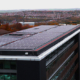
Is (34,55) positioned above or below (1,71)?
above

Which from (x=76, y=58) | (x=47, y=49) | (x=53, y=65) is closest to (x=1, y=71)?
(x=47, y=49)

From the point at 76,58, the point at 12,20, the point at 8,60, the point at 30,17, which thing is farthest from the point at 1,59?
the point at 30,17

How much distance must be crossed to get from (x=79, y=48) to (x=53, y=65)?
15.8 m

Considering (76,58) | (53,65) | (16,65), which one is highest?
(16,65)

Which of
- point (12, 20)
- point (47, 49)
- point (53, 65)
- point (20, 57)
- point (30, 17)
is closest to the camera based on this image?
point (20, 57)

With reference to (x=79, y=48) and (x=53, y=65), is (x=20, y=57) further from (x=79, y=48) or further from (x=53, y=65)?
(x=79, y=48)

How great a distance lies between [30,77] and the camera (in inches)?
609

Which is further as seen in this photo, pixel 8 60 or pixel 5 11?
pixel 5 11

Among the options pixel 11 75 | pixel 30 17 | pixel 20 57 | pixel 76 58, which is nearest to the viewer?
pixel 20 57

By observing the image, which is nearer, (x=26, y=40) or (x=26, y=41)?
(x=26, y=41)

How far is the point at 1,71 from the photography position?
16500mm

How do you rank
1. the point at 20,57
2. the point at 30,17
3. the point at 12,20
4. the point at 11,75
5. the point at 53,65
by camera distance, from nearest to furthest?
the point at 20,57, the point at 11,75, the point at 53,65, the point at 12,20, the point at 30,17

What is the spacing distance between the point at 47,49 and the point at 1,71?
161 inches

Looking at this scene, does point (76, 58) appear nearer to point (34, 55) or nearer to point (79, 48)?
point (79, 48)
